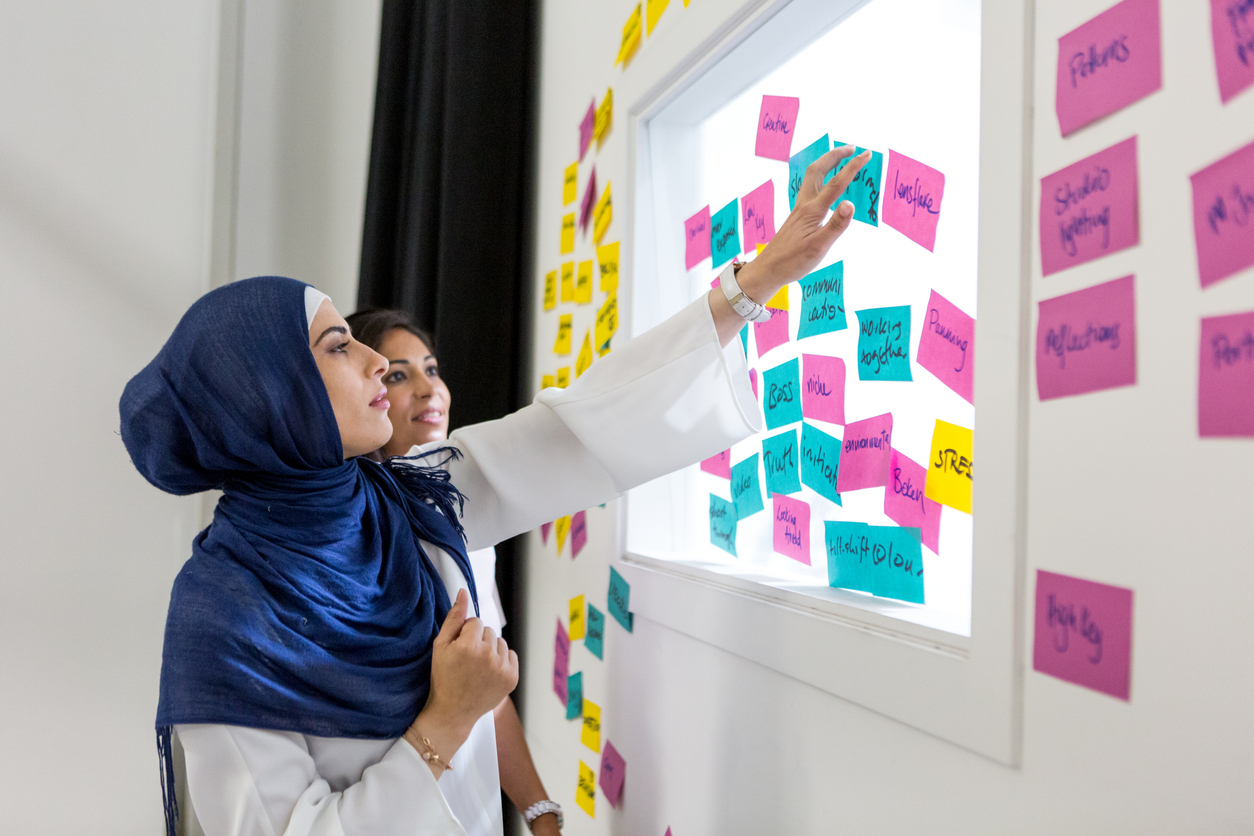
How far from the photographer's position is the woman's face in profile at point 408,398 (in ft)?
5.10

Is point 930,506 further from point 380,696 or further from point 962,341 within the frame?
point 380,696

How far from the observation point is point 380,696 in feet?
3.07

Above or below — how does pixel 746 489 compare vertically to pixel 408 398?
below

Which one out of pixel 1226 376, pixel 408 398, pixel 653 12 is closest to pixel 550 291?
pixel 408 398

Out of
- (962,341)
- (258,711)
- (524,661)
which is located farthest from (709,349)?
(524,661)

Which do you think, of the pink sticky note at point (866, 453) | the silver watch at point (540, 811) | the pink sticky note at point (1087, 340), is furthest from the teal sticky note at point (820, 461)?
the silver watch at point (540, 811)

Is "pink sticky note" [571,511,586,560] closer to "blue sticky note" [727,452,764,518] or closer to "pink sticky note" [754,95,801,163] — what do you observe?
"blue sticky note" [727,452,764,518]

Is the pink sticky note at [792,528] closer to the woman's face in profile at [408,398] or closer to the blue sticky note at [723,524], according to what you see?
the blue sticky note at [723,524]

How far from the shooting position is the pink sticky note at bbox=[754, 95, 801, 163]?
1.10 metres

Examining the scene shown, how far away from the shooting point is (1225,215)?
51 cm

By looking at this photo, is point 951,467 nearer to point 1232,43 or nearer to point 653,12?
point 1232,43

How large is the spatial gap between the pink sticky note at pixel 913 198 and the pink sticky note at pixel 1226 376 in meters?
0.38

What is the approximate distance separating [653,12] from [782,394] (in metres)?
0.70

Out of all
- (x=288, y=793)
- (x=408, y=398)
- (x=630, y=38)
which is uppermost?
(x=630, y=38)
